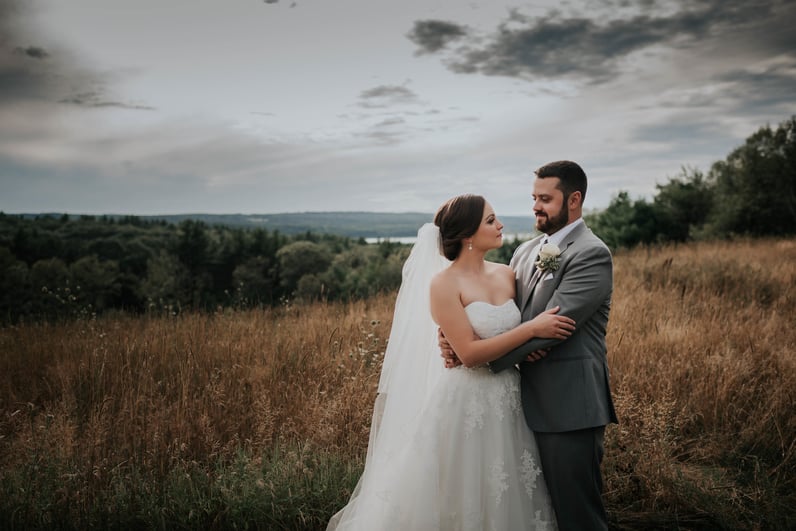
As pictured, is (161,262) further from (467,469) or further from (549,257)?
(549,257)

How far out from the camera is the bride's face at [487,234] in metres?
3.54

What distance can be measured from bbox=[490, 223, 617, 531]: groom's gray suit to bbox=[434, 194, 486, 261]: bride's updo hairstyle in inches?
25.0

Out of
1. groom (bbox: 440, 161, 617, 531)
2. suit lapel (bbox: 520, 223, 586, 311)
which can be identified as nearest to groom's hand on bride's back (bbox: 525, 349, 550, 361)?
groom (bbox: 440, 161, 617, 531)

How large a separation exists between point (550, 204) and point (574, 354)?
946 millimetres

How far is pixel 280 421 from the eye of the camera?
5172mm

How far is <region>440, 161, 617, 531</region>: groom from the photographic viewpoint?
3053 mm

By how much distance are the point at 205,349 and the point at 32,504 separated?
9.04 ft

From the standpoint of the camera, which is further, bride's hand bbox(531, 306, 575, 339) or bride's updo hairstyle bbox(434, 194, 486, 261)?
bride's updo hairstyle bbox(434, 194, 486, 261)

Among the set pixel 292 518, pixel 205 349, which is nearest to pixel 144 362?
pixel 205 349

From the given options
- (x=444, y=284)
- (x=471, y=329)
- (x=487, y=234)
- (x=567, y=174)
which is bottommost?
(x=471, y=329)

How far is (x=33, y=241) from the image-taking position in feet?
Answer: 132

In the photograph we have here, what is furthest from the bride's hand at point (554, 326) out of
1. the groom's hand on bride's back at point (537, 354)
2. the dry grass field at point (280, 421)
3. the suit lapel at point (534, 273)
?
the dry grass field at point (280, 421)

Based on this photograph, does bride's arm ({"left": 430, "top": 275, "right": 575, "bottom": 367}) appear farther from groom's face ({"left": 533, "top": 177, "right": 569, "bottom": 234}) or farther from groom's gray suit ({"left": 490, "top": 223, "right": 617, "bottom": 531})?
groom's face ({"left": 533, "top": 177, "right": 569, "bottom": 234})

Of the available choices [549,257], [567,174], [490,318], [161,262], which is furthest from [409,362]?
[161,262]
